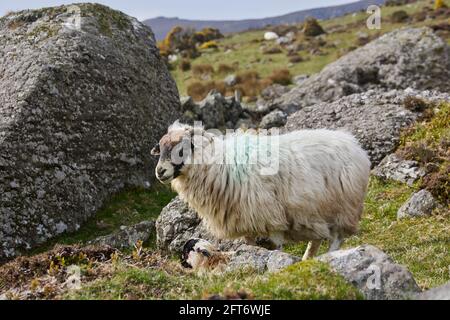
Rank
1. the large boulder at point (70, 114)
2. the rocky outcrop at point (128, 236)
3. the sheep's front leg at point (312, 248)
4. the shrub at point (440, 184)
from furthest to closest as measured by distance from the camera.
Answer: the large boulder at point (70, 114)
the rocky outcrop at point (128, 236)
the shrub at point (440, 184)
the sheep's front leg at point (312, 248)

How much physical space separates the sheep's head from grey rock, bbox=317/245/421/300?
3.54m

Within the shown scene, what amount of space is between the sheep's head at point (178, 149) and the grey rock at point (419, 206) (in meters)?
4.17

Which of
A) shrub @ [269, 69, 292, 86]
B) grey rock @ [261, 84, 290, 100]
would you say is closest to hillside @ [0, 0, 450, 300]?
grey rock @ [261, 84, 290, 100]

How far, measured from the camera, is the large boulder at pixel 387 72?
23.8m

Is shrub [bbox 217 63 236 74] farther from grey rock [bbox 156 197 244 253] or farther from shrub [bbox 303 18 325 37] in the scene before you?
grey rock [bbox 156 197 244 253]

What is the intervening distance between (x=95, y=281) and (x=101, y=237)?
620 cm

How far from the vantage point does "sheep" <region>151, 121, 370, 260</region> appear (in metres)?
9.59

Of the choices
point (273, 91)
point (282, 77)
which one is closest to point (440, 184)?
point (273, 91)

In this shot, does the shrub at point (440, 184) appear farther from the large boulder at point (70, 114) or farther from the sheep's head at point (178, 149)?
the large boulder at point (70, 114)

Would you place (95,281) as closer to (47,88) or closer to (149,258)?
(149,258)

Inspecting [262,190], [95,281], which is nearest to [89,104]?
[262,190]

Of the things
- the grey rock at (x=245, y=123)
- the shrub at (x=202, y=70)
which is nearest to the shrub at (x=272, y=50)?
the shrub at (x=202, y=70)

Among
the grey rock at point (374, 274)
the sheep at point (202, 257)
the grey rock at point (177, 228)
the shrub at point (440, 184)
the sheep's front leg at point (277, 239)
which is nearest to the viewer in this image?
the grey rock at point (374, 274)

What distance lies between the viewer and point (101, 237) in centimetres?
1287
